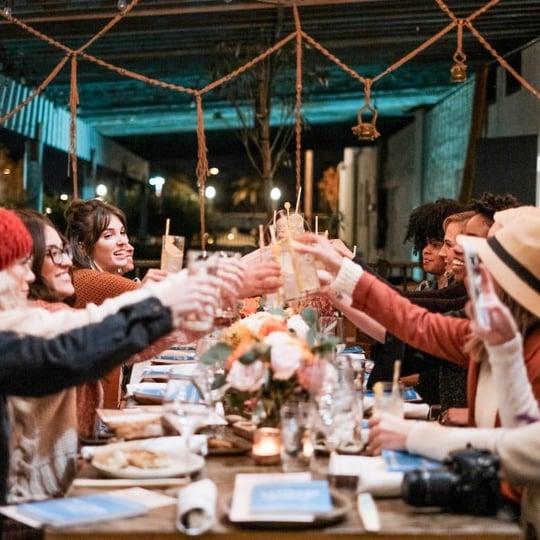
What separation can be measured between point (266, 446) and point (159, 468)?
11.4 inches

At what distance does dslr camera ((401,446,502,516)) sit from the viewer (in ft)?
5.73

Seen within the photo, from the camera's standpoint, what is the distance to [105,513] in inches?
66.9

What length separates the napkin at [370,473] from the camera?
1839mm

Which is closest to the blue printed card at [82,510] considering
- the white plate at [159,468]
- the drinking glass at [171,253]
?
the white plate at [159,468]

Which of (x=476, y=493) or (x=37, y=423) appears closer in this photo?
(x=476, y=493)

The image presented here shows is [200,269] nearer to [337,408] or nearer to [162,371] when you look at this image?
[337,408]

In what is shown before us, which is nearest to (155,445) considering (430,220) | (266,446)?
(266,446)

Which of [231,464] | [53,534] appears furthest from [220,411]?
[53,534]

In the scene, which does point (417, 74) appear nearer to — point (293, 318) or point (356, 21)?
point (356, 21)

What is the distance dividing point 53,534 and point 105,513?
0.10 m

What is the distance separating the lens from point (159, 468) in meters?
1.98

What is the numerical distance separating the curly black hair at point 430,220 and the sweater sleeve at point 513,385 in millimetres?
2990

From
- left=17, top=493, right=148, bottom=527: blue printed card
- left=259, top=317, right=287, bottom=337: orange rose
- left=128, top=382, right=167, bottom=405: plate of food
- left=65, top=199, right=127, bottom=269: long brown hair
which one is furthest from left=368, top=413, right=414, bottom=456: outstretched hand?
left=65, top=199, right=127, bottom=269: long brown hair

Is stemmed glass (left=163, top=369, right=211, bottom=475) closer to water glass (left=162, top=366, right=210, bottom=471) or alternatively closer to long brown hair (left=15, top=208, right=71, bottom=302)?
water glass (left=162, top=366, right=210, bottom=471)
